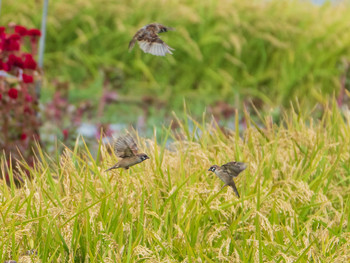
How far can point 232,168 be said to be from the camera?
276 centimetres

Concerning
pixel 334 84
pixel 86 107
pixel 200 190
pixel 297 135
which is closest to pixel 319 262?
pixel 200 190

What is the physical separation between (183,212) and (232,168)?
58 centimetres

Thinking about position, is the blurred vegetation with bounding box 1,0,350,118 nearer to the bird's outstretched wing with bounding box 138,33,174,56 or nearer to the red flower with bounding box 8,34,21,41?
the red flower with bounding box 8,34,21,41

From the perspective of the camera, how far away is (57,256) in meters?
2.95

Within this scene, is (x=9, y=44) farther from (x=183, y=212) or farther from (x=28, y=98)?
(x=183, y=212)

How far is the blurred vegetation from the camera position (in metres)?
9.46

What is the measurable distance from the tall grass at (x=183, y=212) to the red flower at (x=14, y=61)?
4.73 feet

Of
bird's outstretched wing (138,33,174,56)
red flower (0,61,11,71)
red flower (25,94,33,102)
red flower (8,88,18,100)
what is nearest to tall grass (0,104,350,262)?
bird's outstretched wing (138,33,174,56)

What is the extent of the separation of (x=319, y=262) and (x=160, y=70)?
723cm

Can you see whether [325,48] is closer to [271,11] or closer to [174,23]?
[271,11]

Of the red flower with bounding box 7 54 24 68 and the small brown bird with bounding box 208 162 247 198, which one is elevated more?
the red flower with bounding box 7 54 24 68

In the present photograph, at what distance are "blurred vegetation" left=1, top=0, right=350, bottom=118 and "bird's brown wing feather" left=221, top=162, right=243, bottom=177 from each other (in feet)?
20.5

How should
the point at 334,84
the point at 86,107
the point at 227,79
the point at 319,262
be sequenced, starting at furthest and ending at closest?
the point at 334,84
the point at 227,79
the point at 86,107
the point at 319,262

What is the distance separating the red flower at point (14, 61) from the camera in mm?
4730
